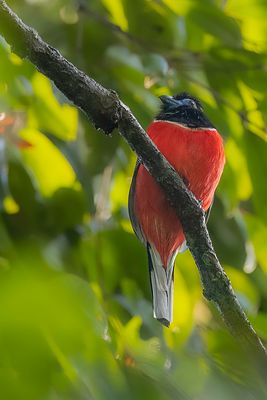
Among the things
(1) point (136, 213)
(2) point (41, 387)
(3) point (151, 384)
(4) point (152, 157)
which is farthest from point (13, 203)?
(2) point (41, 387)

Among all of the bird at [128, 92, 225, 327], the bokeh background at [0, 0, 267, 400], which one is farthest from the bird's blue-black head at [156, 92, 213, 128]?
the bokeh background at [0, 0, 267, 400]

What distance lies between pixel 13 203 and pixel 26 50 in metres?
0.83

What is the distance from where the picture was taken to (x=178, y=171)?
134 centimetres

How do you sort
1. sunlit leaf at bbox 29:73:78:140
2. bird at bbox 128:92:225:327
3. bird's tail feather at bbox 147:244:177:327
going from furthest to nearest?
sunlit leaf at bbox 29:73:78:140
bird at bbox 128:92:225:327
bird's tail feather at bbox 147:244:177:327

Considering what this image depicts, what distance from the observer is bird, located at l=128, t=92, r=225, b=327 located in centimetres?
133

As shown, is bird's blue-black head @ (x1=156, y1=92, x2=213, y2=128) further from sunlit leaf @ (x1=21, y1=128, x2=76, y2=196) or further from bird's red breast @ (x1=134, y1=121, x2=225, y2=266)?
sunlit leaf @ (x1=21, y1=128, x2=76, y2=196)

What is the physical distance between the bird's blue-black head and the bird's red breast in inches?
0.8

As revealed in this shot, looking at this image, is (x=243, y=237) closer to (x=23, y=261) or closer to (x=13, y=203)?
(x=13, y=203)

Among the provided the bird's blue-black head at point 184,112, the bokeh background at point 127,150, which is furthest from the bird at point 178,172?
the bokeh background at point 127,150

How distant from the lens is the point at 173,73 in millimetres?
1905

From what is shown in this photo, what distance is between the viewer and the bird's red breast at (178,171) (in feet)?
4.38

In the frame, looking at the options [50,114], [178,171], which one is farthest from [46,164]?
[178,171]

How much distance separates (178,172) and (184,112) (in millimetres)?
248

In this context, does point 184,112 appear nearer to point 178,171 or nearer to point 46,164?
point 178,171
